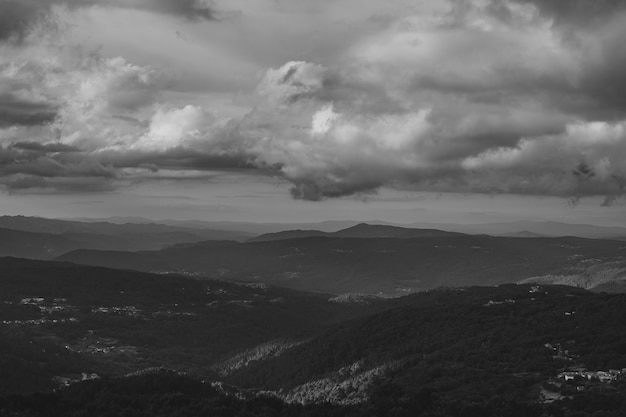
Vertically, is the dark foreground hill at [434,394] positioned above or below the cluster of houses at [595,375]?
below

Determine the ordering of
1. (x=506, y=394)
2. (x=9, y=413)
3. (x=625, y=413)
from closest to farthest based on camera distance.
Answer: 1. (x=625, y=413)
2. (x=9, y=413)
3. (x=506, y=394)

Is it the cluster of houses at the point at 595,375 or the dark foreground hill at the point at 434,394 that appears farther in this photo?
the cluster of houses at the point at 595,375

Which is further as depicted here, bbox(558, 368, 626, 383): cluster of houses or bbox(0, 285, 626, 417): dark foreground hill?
bbox(558, 368, 626, 383): cluster of houses

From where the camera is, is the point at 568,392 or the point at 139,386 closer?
the point at 568,392

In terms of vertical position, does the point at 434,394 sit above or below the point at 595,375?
below

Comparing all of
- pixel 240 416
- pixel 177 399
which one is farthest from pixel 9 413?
pixel 240 416

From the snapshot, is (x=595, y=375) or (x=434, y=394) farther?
(x=595, y=375)

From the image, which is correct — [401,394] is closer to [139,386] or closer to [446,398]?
[446,398]

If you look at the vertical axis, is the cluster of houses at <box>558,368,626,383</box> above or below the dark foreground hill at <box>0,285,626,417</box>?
above

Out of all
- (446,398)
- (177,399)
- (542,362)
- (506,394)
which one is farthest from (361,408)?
(542,362)

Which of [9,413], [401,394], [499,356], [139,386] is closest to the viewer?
[9,413]
